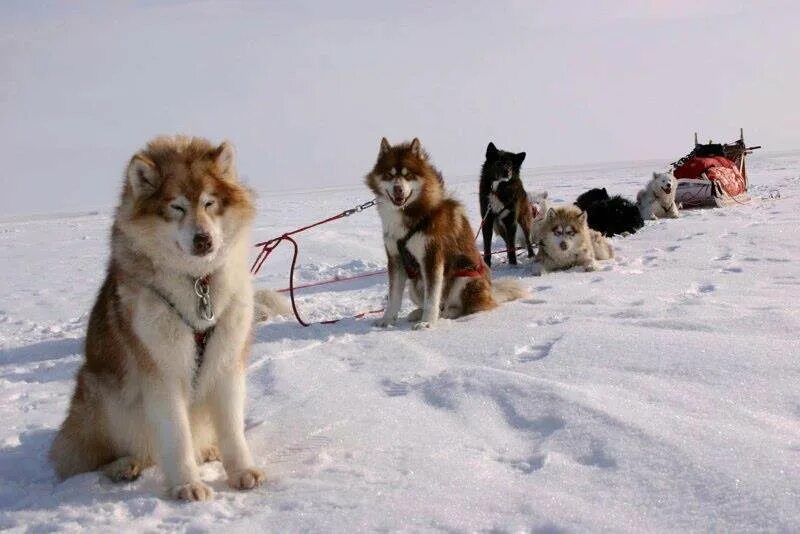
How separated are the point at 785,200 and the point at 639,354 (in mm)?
12018

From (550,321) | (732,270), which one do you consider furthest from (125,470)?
(732,270)

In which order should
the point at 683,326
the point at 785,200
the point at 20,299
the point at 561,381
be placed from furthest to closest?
the point at 785,200 → the point at 20,299 → the point at 683,326 → the point at 561,381

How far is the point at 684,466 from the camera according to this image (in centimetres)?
241

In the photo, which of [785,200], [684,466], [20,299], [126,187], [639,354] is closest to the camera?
[684,466]

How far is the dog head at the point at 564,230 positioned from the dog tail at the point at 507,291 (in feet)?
6.29

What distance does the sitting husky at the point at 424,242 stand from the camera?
233 inches

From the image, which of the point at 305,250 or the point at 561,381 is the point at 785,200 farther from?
the point at 561,381

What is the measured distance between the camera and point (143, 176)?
2668 millimetres

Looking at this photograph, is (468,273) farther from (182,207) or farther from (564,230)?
(182,207)

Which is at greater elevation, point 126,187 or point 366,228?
point 126,187

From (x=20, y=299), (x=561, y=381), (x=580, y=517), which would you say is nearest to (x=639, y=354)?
(x=561, y=381)

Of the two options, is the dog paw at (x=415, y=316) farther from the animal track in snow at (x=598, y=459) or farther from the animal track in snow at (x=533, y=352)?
the animal track in snow at (x=598, y=459)

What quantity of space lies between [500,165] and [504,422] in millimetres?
5918

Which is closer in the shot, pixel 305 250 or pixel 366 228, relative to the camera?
pixel 305 250
